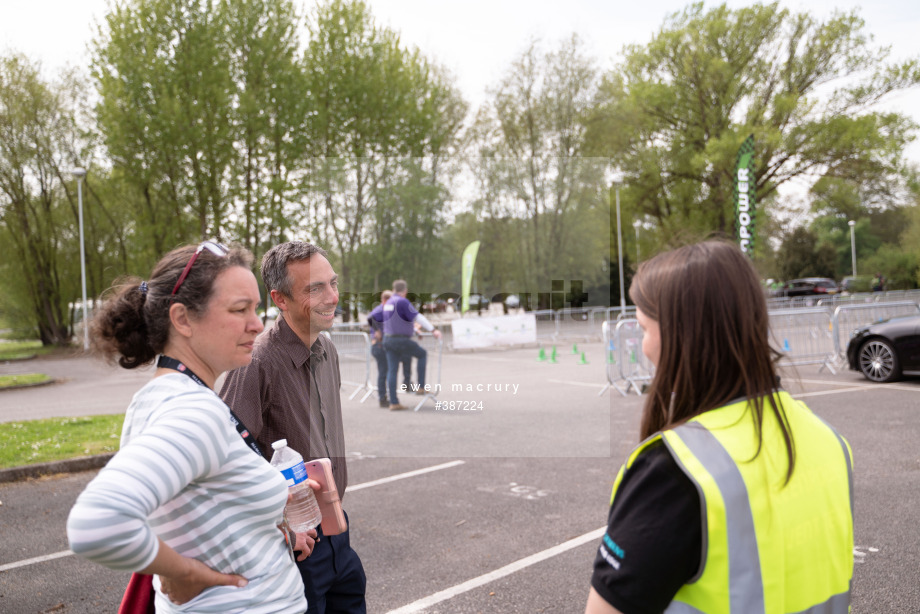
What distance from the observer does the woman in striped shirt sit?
1.32 meters

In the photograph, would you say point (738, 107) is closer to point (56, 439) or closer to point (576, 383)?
point (576, 383)

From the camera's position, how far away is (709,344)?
52.4 inches

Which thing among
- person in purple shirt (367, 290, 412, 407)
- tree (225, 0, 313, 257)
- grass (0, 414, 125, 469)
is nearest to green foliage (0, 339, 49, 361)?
tree (225, 0, 313, 257)

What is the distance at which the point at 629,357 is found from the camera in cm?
1158

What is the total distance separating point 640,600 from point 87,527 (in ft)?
3.40

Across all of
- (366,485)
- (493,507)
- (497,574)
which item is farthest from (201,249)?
(366,485)

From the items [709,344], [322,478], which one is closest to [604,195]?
[322,478]

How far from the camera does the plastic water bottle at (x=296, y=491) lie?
1989mm

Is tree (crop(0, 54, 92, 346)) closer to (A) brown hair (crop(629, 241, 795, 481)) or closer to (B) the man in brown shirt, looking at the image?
(B) the man in brown shirt

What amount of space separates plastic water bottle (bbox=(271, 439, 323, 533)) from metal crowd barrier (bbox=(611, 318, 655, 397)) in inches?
374

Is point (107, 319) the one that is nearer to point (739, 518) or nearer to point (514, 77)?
point (739, 518)

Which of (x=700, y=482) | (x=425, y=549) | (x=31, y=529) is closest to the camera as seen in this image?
(x=700, y=482)

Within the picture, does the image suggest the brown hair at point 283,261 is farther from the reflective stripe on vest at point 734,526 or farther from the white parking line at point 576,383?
the white parking line at point 576,383

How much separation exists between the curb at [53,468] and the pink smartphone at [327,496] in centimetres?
593
